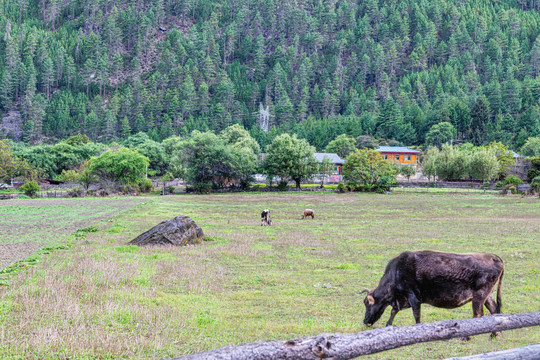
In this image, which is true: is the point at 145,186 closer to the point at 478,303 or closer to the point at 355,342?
the point at 478,303

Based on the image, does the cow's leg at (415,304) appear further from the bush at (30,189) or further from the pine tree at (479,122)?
the pine tree at (479,122)

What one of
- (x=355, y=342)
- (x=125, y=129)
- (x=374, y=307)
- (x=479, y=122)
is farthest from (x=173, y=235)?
(x=125, y=129)

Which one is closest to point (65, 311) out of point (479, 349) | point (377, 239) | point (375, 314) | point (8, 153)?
point (375, 314)

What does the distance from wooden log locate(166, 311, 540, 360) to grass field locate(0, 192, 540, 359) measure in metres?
1.89

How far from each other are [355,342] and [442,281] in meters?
3.91

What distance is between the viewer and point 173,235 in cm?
2091

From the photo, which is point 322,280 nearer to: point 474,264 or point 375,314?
point 375,314

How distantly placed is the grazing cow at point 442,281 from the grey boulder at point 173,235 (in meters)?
13.7

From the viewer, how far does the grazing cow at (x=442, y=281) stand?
848cm

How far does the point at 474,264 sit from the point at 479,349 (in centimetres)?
165

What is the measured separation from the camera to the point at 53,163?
11456 cm

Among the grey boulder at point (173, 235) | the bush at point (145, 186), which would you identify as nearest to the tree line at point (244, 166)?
the bush at point (145, 186)

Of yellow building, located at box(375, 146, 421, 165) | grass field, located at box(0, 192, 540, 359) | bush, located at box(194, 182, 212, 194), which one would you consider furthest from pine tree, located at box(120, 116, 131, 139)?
grass field, located at box(0, 192, 540, 359)

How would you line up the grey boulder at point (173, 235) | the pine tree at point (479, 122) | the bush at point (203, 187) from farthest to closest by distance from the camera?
the pine tree at point (479, 122)
the bush at point (203, 187)
the grey boulder at point (173, 235)
